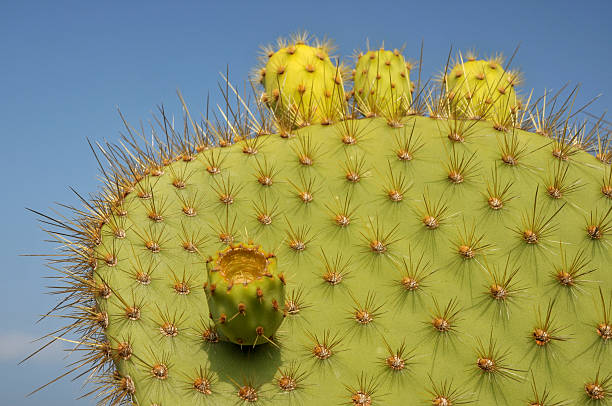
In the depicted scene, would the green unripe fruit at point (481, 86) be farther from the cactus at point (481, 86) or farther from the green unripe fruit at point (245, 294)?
the green unripe fruit at point (245, 294)

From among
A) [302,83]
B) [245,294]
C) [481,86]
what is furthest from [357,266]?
[481,86]

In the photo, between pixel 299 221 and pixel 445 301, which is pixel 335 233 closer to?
pixel 299 221

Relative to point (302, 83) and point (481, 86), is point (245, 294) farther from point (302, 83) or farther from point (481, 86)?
point (481, 86)

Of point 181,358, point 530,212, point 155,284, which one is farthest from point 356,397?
point 530,212

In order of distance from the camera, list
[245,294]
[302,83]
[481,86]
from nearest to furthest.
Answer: [245,294] < [302,83] < [481,86]

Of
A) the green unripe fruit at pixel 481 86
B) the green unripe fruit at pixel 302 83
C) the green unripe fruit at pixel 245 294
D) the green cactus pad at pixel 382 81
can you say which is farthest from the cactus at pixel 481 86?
the green unripe fruit at pixel 245 294

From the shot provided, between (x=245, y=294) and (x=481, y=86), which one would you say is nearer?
(x=245, y=294)
